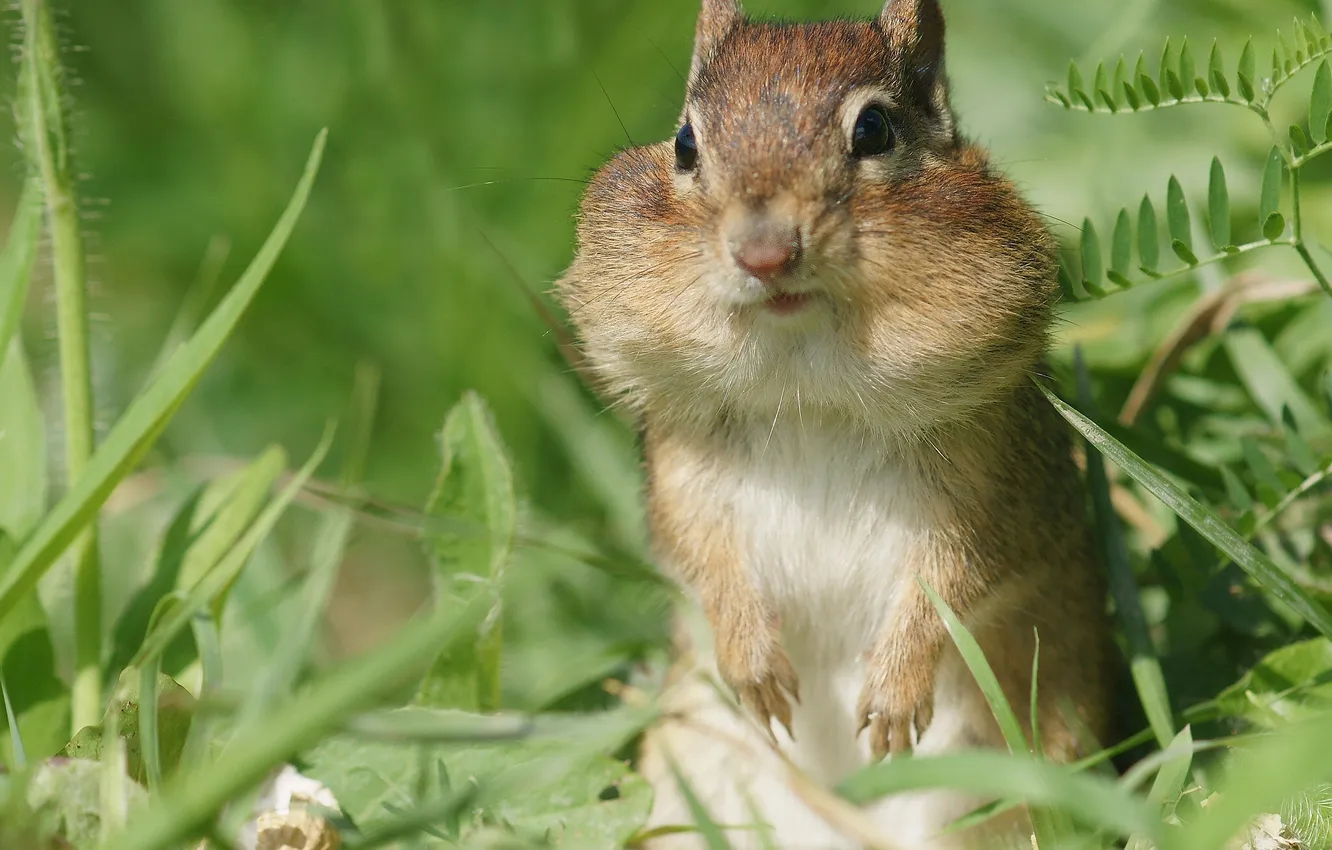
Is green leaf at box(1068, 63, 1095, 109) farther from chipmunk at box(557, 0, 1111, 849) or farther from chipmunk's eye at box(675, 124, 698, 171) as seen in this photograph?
chipmunk's eye at box(675, 124, 698, 171)

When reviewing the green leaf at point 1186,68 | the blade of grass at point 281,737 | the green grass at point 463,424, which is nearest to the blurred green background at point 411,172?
the green grass at point 463,424

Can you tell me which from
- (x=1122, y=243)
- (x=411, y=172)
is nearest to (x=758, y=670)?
(x=1122, y=243)

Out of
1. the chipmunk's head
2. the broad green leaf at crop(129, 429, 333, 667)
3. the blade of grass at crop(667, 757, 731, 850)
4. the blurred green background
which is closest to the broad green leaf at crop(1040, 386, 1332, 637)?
the chipmunk's head

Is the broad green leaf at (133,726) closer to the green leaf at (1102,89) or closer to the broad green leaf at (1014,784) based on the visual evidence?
the broad green leaf at (1014,784)

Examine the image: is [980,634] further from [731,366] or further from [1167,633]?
[731,366]

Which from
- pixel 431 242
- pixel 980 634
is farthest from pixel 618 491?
pixel 980 634

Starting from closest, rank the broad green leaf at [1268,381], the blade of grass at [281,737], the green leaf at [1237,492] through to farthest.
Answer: the blade of grass at [281,737] < the green leaf at [1237,492] < the broad green leaf at [1268,381]
